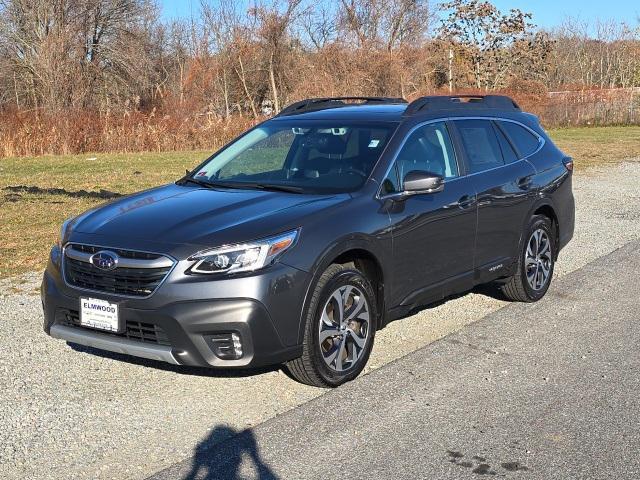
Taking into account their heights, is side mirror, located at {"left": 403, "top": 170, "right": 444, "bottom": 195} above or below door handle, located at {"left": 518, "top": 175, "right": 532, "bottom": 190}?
above

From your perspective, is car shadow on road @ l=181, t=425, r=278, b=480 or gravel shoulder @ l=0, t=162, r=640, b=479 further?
gravel shoulder @ l=0, t=162, r=640, b=479

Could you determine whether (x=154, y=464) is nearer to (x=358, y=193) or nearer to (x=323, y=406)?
(x=323, y=406)

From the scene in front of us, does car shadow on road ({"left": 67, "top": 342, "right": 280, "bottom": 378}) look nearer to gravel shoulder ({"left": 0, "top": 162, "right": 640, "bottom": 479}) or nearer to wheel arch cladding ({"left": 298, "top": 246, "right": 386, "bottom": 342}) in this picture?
gravel shoulder ({"left": 0, "top": 162, "right": 640, "bottom": 479})

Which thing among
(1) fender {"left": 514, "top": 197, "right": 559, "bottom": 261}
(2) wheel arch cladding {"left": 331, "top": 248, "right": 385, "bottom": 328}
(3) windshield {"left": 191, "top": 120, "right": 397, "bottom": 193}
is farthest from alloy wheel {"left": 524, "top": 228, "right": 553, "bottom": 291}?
(2) wheel arch cladding {"left": 331, "top": 248, "right": 385, "bottom": 328}

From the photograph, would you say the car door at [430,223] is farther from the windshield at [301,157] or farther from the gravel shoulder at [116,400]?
the gravel shoulder at [116,400]

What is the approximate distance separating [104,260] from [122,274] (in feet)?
0.50

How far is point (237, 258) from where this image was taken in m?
4.64

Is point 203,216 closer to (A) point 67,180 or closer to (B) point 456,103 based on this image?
(B) point 456,103

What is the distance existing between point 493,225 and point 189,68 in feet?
124

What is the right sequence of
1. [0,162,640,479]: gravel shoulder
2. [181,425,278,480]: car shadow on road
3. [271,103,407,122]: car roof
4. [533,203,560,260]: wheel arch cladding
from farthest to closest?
[533,203,560,260]: wheel arch cladding < [271,103,407,122]: car roof < [0,162,640,479]: gravel shoulder < [181,425,278,480]: car shadow on road

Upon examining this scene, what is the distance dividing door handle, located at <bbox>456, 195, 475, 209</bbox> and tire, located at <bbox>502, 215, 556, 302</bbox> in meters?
0.96

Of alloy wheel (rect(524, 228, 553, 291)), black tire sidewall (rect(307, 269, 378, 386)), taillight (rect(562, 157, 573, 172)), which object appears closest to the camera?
black tire sidewall (rect(307, 269, 378, 386))

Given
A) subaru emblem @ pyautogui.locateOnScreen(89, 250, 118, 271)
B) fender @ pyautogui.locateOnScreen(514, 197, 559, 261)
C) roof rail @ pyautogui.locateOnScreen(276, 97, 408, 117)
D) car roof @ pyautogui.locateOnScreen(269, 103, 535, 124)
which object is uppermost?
roof rail @ pyautogui.locateOnScreen(276, 97, 408, 117)

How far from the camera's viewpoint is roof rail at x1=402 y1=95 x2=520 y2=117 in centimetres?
623
